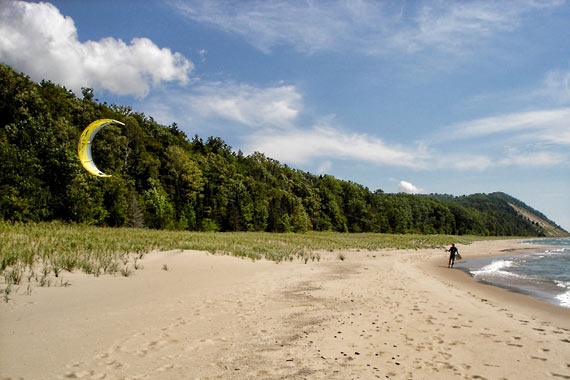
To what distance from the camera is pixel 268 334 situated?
657cm

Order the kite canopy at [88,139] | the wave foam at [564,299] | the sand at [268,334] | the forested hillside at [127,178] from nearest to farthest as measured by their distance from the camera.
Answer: the sand at [268,334] < the wave foam at [564,299] < the kite canopy at [88,139] < the forested hillside at [127,178]

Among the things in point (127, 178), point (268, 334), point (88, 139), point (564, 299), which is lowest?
point (268, 334)

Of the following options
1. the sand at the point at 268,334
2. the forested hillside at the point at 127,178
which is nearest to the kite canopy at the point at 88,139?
the sand at the point at 268,334

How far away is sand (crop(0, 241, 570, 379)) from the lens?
4848mm

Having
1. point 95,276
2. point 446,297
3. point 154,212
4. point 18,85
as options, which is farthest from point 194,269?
point 18,85

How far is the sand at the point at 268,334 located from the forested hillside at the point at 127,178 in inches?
1393

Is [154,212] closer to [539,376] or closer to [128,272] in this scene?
[128,272]

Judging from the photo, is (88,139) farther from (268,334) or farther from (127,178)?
(127,178)

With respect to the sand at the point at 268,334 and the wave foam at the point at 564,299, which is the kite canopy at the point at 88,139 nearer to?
the sand at the point at 268,334

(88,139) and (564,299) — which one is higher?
(88,139)

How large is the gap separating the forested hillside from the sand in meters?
35.4

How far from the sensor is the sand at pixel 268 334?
191 inches

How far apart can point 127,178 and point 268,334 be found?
56.5m

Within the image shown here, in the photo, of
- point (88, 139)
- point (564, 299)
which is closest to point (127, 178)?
point (88, 139)
